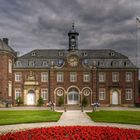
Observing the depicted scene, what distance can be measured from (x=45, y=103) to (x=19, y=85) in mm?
5577

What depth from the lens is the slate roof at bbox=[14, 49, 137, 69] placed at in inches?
2504

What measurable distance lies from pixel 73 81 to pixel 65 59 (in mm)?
4155

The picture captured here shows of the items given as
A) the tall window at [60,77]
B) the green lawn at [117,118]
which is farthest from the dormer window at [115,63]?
the green lawn at [117,118]

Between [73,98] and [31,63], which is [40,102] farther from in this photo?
[31,63]

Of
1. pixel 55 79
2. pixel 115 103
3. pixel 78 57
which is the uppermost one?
pixel 78 57

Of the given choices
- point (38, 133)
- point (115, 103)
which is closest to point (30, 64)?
point (115, 103)

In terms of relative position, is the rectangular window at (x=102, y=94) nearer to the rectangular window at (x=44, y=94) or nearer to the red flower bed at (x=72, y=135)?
the rectangular window at (x=44, y=94)

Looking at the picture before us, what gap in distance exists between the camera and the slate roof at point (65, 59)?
6359 cm

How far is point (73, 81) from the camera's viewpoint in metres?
63.2

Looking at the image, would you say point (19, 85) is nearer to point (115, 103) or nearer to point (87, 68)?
point (87, 68)

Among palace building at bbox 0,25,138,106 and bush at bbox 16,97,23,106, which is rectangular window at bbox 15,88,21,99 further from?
bush at bbox 16,97,23,106

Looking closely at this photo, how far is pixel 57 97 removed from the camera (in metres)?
62.4

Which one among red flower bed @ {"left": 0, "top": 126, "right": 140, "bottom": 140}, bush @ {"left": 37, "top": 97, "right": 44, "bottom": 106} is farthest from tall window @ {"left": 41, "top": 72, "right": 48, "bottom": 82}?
red flower bed @ {"left": 0, "top": 126, "right": 140, "bottom": 140}

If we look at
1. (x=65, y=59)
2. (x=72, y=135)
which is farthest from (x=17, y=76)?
(x=72, y=135)
